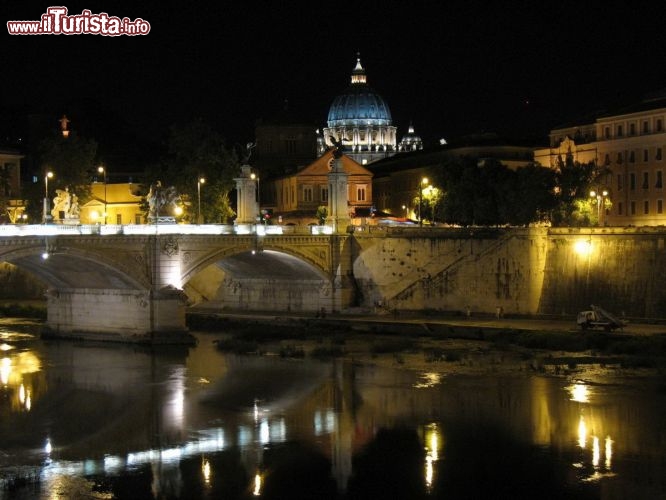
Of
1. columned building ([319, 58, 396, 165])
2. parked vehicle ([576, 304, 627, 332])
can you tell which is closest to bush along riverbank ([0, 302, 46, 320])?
parked vehicle ([576, 304, 627, 332])

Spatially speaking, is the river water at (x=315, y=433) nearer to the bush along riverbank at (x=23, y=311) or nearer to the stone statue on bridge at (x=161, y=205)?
the stone statue on bridge at (x=161, y=205)

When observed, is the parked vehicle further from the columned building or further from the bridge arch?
the columned building

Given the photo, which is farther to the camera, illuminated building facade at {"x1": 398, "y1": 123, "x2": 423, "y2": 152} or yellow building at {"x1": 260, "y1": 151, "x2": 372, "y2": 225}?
illuminated building facade at {"x1": 398, "y1": 123, "x2": 423, "y2": 152}

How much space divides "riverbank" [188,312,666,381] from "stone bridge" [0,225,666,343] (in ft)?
6.89

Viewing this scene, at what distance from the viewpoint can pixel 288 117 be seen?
357ft

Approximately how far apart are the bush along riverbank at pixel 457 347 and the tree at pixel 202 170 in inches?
618

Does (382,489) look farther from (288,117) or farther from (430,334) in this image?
(288,117)

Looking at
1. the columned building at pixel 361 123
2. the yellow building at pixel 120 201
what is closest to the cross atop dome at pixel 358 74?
the columned building at pixel 361 123

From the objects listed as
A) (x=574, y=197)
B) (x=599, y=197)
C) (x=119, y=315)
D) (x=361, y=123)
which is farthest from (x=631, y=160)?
(x=361, y=123)

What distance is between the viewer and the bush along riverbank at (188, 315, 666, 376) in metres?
41.8

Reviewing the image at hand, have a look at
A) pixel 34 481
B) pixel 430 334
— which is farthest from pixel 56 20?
pixel 34 481

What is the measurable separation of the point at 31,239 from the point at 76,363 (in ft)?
15.2

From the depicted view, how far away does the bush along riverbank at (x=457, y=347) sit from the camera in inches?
1647

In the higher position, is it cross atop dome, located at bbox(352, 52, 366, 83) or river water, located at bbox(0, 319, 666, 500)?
cross atop dome, located at bbox(352, 52, 366, 83)
